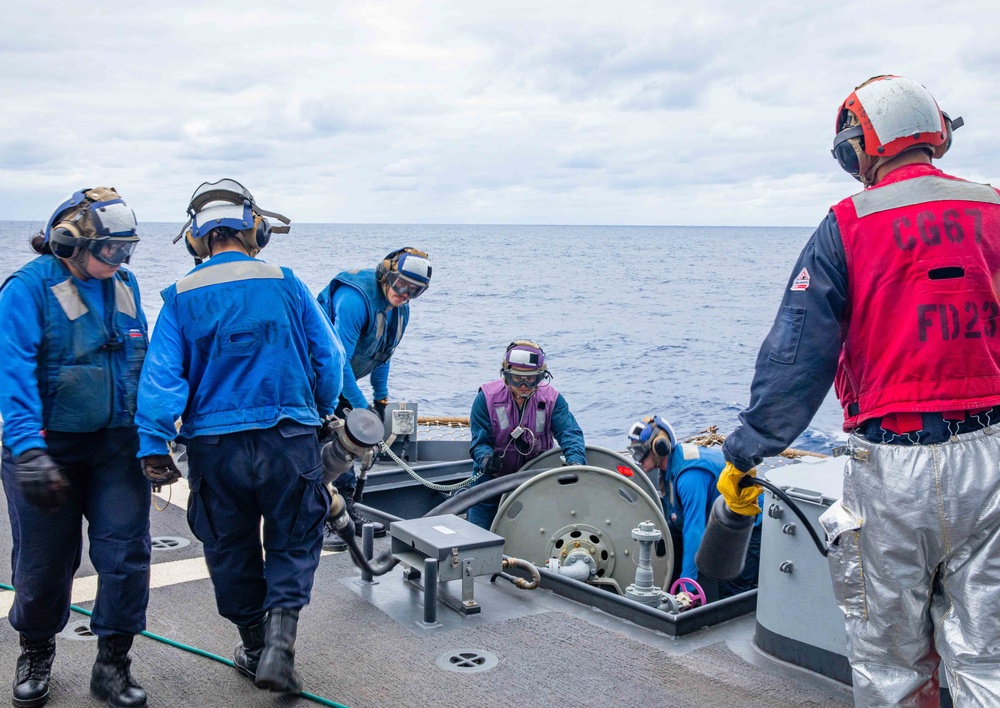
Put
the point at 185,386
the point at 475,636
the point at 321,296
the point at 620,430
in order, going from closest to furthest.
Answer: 1. the point at 185,386
2. the point at 475,636
3. the point at 321,296
4. the point at 620,430

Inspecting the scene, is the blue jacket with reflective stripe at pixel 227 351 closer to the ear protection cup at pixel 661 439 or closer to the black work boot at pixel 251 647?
the black work boot at pixel 251 647

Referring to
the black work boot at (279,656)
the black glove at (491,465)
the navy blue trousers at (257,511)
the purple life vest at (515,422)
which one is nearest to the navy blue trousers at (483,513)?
the black glove at (491,465)

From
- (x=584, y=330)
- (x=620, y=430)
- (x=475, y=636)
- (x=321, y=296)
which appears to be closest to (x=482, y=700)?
(x=475, y=636)

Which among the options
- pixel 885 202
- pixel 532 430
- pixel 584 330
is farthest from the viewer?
pixel 584 330

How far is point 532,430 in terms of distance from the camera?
698 cm

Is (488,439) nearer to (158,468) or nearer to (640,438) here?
(640,438)

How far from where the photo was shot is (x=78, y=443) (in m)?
3.34

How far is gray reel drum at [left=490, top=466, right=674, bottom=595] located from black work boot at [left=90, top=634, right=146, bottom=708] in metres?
2.26

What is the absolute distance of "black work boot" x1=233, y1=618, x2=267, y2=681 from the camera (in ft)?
11.7

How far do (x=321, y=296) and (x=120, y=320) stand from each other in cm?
276

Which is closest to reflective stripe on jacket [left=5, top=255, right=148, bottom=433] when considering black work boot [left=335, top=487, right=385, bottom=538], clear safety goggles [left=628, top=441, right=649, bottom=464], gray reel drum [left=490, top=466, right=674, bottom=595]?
gray reel drum [left=490, top=466, right=674, bottom=595]

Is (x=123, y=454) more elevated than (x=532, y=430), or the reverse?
(x=123, y=454)

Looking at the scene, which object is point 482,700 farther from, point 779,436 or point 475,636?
point 779,436

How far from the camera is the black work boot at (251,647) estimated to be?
3572 mm
